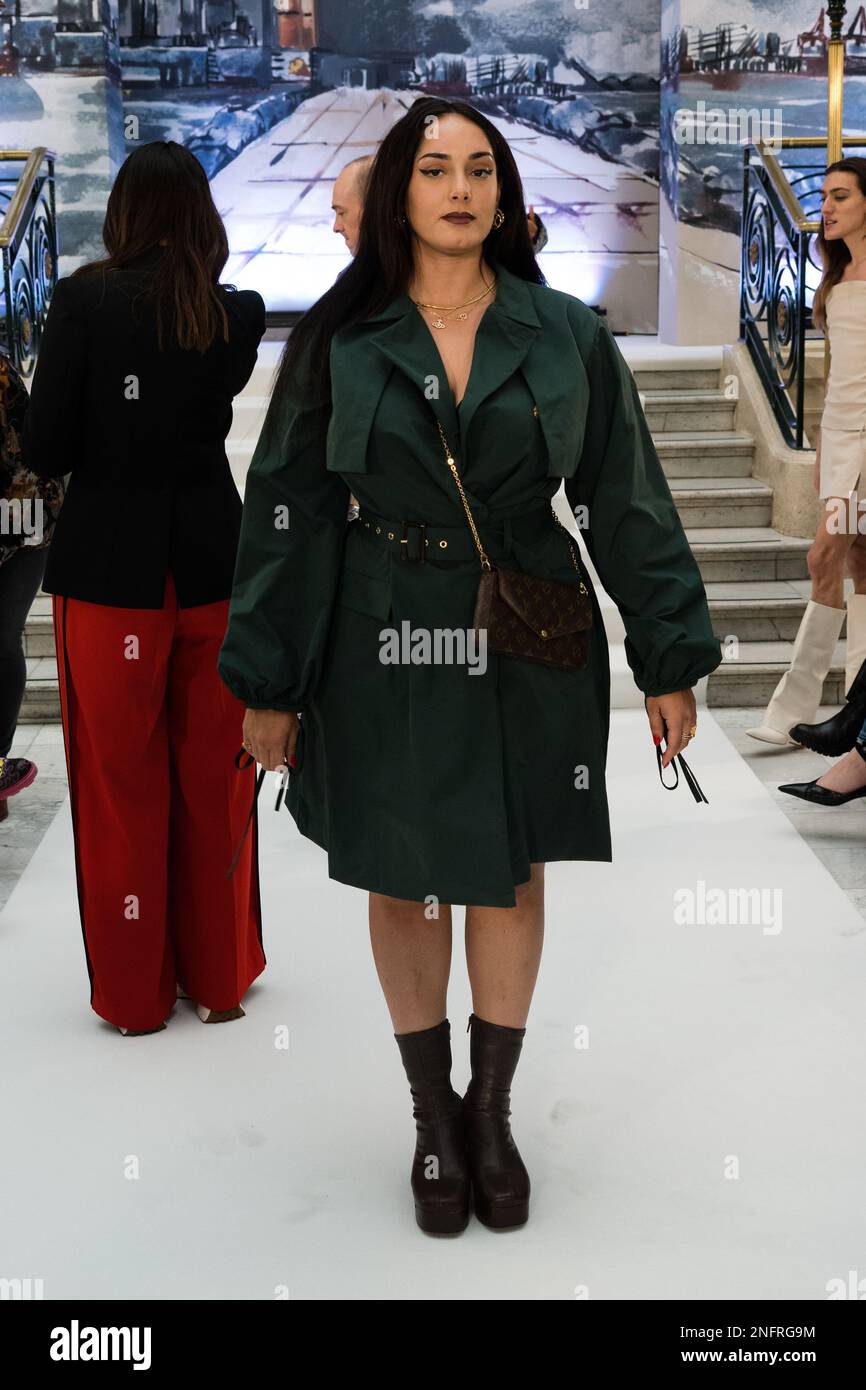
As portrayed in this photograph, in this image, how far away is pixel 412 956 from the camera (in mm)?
2742

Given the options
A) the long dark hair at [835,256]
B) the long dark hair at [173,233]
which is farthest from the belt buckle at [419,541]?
the long dark hair at [835,256]

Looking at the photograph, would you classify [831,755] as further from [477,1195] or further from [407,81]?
[407,81]

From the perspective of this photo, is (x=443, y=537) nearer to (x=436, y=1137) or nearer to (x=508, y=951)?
(x=508, y=951)

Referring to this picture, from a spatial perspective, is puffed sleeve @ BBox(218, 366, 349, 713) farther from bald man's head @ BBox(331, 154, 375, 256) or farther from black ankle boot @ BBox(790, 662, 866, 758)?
black ankle boot @ BBox(790, 662, 866, 758)

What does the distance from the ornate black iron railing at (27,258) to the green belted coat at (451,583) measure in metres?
5.29

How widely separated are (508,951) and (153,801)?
3.51 feet

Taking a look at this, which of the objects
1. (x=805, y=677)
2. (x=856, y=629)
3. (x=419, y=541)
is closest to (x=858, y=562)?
(x=856, y=629)

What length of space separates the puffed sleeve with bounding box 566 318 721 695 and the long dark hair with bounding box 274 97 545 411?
0.78 feet

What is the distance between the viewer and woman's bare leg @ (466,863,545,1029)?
8.96 feet

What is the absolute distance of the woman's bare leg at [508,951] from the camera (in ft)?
8.96

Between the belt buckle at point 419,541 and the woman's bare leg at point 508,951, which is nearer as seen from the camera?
the belt buckle at point 419,541

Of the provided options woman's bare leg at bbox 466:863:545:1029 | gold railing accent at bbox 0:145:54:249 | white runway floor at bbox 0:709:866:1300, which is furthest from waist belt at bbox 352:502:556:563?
gold railing accent at bbox 0:145:54:249

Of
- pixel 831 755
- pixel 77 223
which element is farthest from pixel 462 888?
pixel 77 223

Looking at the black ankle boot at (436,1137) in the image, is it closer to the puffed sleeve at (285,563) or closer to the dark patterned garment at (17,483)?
the puffed sleeve at (285,563)
